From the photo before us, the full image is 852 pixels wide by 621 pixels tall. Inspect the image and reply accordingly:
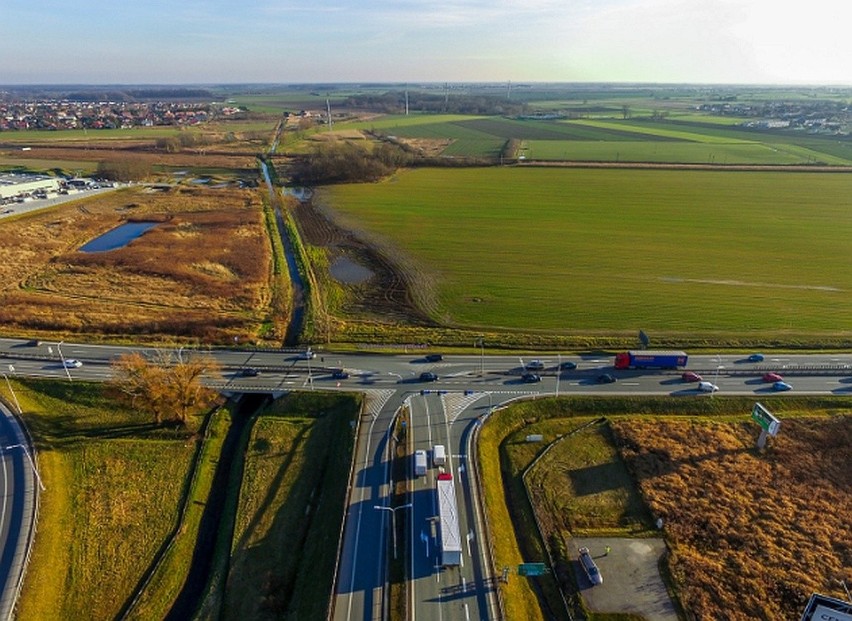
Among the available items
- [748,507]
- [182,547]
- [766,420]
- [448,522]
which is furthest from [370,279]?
[748,507]

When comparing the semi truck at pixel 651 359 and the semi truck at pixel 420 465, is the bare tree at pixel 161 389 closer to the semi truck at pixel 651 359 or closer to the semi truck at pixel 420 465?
the semi truck at pixel 420 465

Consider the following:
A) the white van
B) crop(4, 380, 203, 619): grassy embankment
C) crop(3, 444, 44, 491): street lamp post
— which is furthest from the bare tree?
the white van

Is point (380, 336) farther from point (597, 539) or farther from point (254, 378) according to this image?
point (597, 539)

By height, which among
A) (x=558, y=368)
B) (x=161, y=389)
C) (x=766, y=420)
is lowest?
(x=766, y=420)

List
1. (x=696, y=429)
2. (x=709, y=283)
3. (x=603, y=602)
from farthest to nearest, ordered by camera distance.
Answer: (x=709, y=283), (x=696, y=429), (x=603, y=602)

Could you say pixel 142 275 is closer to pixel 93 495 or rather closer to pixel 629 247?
pixel 93 495

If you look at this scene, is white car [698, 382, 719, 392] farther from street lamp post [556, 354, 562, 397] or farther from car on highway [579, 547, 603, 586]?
car on highway [579, 547, 603, 586]

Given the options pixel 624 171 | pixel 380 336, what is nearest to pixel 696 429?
pixel 380 336
